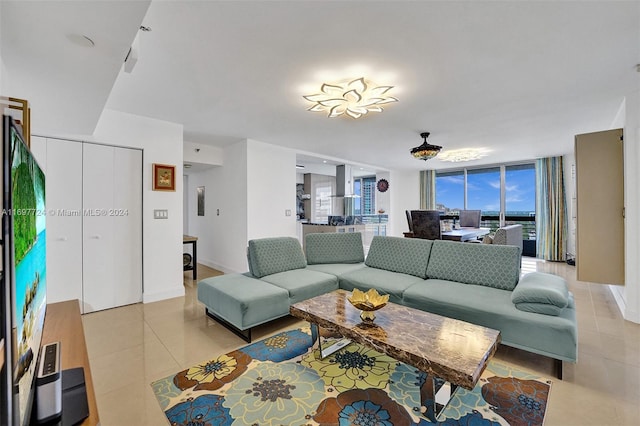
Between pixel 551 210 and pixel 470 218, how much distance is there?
1948mm

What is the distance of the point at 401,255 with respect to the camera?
3.50 meters

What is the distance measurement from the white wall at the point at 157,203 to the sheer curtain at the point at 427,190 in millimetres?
7044

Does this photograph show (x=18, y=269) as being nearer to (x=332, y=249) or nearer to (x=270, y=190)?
(x=332, y=249)

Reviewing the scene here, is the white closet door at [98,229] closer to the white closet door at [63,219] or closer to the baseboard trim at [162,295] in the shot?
the white closet door at [63,219]

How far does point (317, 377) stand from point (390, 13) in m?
2.44

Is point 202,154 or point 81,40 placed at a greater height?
point 202,154

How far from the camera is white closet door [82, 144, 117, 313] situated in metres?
3.25

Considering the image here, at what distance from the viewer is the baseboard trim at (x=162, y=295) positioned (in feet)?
11.8

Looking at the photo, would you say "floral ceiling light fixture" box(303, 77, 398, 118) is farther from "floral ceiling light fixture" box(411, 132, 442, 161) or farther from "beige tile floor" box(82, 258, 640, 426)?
"beige tile floor" box(82, 258, 640, 426)

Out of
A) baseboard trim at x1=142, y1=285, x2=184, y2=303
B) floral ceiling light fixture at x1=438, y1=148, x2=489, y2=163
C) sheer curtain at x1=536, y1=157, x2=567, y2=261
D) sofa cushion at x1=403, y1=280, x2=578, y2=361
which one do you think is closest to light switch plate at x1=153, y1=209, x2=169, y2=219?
baseboard trim at x1=142, y1=285, x2=184, y2=303

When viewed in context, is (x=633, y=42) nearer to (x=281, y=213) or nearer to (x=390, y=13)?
(x=390, y=13)

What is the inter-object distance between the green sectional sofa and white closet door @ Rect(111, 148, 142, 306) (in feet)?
3.90

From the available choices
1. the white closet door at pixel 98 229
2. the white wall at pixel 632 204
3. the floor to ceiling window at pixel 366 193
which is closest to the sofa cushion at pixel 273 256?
the white closet door at pixel 98 229

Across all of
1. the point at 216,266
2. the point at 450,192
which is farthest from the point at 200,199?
the point at 450,192
